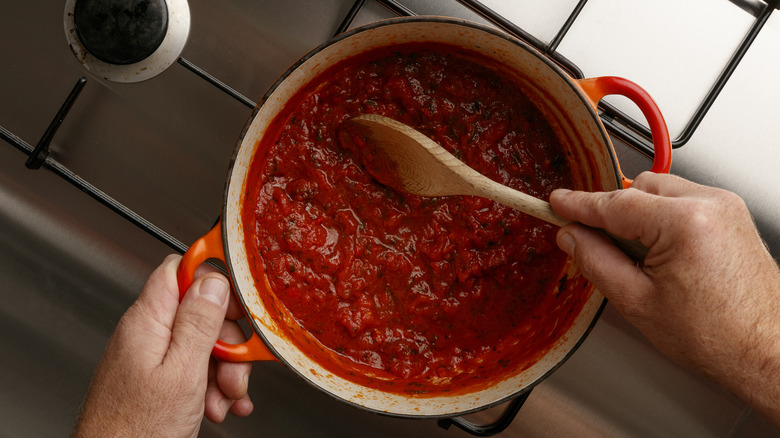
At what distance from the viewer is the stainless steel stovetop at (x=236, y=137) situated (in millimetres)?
1073

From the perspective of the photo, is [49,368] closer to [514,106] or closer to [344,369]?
[344,369]

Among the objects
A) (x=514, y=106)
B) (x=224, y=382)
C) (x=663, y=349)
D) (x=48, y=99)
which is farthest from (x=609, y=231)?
(x=48, y=99)

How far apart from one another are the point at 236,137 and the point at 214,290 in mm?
366

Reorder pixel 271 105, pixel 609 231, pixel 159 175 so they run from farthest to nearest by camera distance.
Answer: pixel 159 175 → pixel 271 105 → pixel 609 231

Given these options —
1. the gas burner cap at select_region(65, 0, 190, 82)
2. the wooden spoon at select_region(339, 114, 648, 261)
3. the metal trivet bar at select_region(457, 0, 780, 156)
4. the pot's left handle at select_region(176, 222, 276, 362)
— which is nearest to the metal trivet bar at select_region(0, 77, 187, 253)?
the gas burner cap at select_region(65, 0, 190, 82)

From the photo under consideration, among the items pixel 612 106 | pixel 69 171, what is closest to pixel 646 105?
pixel 612 106

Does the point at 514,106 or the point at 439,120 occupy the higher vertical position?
the point at 514,106

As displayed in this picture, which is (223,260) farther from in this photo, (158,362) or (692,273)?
(692,273)

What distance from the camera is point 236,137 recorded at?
3.54 feet

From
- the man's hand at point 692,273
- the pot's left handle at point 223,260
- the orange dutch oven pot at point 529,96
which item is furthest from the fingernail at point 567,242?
the pot's left handle at point 223,260

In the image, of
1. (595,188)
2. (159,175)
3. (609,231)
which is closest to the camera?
(609,231)

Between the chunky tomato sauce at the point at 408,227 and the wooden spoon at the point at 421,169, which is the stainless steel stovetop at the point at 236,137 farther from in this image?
the wooden spoon at the point at 421,169

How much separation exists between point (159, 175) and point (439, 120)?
2.06ft

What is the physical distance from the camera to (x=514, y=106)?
1.05 meters
